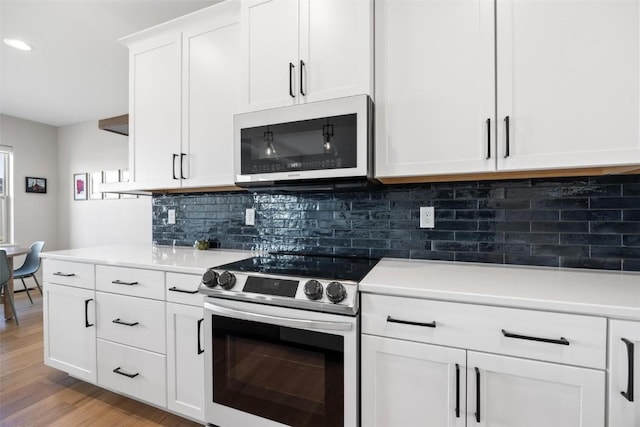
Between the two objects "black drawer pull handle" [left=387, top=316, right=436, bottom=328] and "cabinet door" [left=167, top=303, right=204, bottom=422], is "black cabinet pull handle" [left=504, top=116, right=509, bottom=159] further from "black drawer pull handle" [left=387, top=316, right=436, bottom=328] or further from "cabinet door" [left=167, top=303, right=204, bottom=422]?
"cabinet door" [left=167, top=303, right=204, bottom=422]

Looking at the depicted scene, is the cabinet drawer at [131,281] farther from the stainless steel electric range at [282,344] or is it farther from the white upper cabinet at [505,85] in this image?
the white upper cabinet at [505,85]

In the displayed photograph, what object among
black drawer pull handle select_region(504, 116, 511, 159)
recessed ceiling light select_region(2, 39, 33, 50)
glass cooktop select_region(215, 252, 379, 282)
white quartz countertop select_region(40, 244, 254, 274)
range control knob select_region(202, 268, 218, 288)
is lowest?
range control knob select_region(202, 268, 218, 288)

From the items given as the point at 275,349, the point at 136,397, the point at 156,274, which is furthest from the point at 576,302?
the point at 136,397

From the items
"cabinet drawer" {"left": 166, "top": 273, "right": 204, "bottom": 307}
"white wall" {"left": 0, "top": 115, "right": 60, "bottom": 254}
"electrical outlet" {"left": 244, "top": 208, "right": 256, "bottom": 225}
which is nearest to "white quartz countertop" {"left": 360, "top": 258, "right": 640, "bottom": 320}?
"cabinet drawer" {"left": 166, "top": 273, "right": 204, "bottom": 307}

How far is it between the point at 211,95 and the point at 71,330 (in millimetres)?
1776

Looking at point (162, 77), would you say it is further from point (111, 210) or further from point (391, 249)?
point (111, 210)

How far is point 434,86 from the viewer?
1377 millimetres

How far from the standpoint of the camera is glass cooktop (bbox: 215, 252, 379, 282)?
4.36ft

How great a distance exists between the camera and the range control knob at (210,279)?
1408 mm

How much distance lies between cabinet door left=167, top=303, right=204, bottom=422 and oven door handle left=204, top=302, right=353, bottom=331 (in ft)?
0.65

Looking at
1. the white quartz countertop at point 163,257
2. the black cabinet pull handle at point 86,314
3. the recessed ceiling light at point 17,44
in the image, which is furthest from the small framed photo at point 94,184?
the black cabinet pull handle at point 86,314

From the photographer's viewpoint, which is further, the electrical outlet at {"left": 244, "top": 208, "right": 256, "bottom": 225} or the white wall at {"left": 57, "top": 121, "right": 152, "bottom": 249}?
the white wall at {"left": 57, "top": 121, "right": 152, "bottom": 249}

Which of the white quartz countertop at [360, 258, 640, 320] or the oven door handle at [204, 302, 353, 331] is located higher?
the white quartz countertop at [360, 258, 640, 320]

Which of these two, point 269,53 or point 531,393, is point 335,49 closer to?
point 269,53
